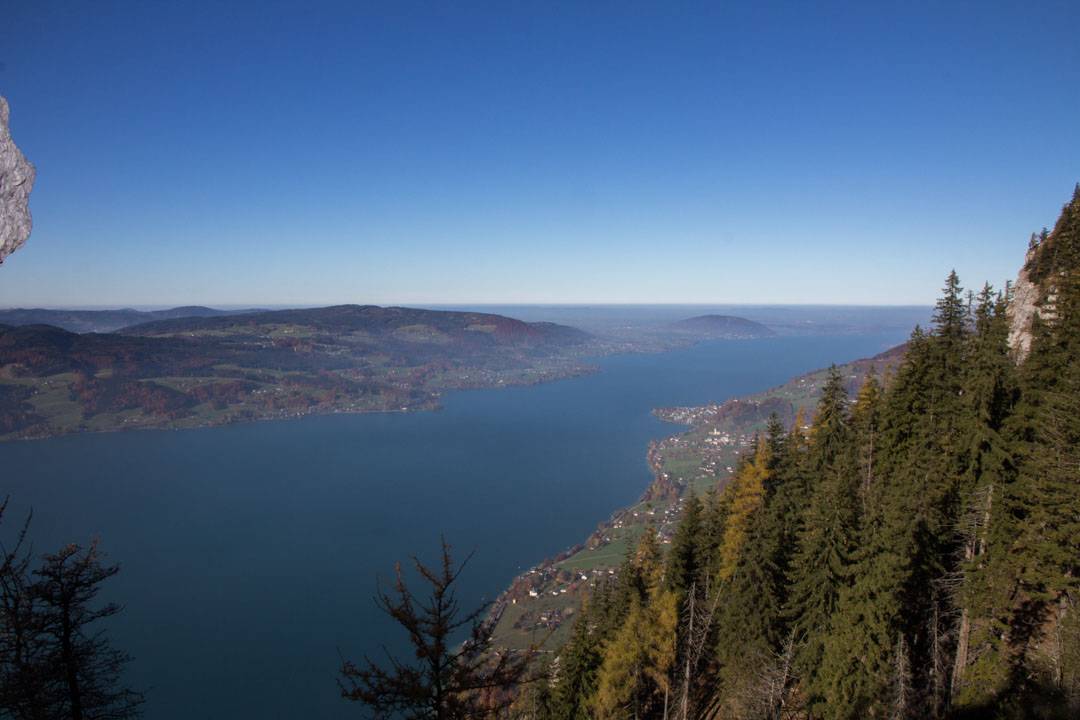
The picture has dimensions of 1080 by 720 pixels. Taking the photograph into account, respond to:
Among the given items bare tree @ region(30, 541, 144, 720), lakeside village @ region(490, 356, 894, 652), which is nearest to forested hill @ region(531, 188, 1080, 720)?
lakeside village @ region(490, 356, 894, 652)

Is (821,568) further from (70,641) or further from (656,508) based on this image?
(656,508)

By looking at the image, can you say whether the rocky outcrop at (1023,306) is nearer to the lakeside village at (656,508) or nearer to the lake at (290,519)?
the lakeside village at (656,508)

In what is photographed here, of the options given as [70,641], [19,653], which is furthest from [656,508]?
[19,653]

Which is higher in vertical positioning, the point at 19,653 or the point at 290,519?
the point at 19,653

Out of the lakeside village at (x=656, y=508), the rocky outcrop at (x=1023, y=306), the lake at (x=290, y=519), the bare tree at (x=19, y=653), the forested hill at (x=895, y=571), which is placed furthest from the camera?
the lake at (x=290, y=519)

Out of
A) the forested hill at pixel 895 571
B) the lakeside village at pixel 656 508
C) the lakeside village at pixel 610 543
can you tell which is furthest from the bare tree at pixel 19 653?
the forested hill at pixel 895 571

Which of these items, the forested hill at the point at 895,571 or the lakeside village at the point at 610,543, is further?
the lakeside village at the point at 610,543
